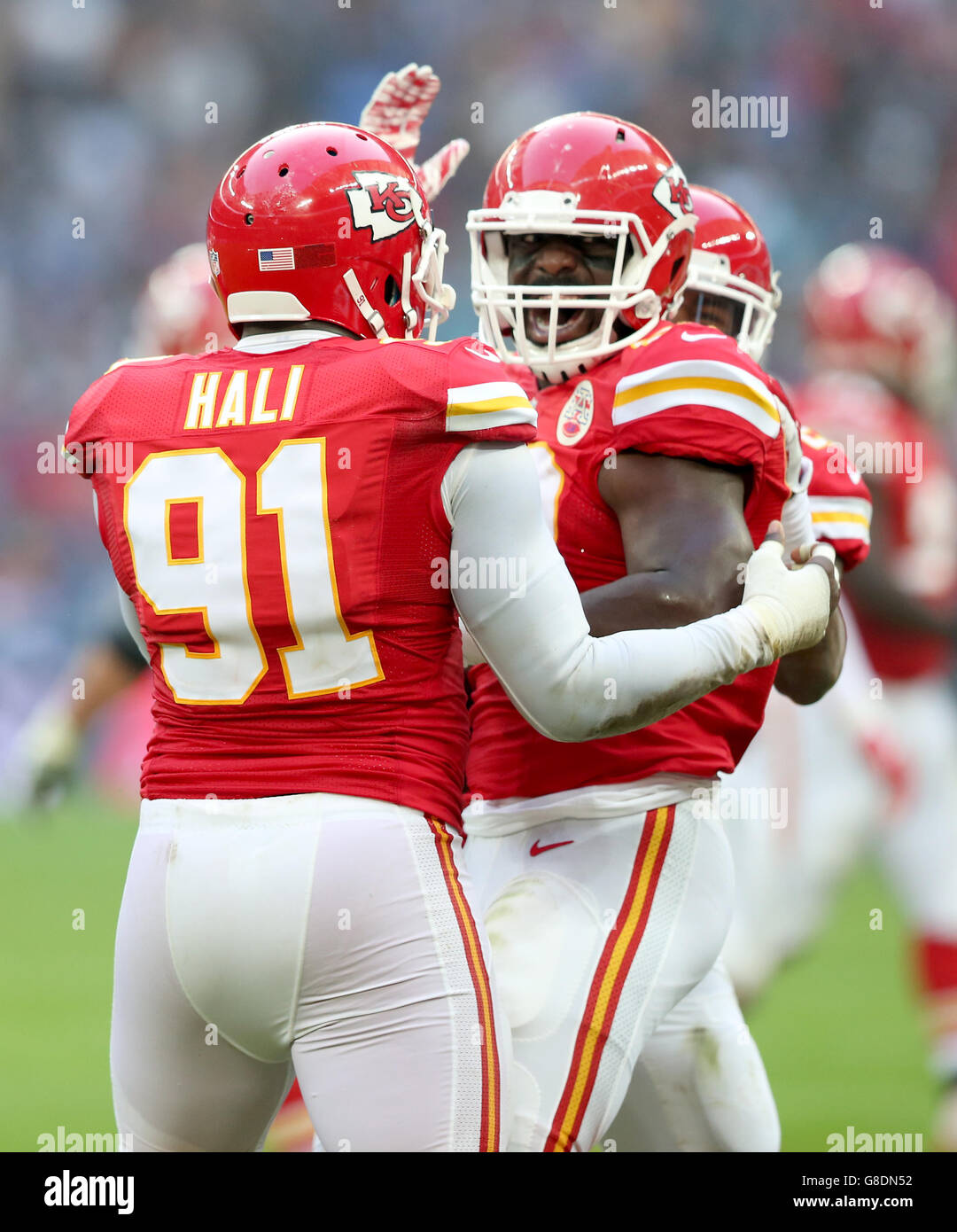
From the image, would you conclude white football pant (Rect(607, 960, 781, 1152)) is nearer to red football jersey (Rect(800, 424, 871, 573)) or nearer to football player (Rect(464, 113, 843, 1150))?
football player (Rect(464, 113, 843, 1150))

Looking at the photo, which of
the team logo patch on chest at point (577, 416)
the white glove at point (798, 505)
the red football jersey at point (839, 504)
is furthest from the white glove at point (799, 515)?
the team logo patch on chest at point (577, 416)

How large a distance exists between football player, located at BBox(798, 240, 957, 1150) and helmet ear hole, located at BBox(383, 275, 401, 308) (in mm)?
2958

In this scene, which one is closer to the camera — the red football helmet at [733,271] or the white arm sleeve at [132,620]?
the white arm sleeve at [132,620]

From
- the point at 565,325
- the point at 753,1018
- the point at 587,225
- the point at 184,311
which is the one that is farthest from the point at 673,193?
the point at 753,1018

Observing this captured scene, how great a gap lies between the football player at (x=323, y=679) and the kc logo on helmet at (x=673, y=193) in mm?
716

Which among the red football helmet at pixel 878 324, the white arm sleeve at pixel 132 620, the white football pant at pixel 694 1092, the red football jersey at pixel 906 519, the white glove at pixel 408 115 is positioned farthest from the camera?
the red football helmet at pixel 878 324

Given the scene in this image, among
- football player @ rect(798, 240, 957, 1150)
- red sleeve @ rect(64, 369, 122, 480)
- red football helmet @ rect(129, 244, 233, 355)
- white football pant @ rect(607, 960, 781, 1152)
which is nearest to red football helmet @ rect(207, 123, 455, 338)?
red sleeve @ rect(64, 369, 122, 480)

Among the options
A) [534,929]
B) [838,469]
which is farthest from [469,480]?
[838,469]

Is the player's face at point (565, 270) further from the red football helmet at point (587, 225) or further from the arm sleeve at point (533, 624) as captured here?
the arm sleeve at point (533, 624)

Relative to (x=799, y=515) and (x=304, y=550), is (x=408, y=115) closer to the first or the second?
(x=799, y=515)

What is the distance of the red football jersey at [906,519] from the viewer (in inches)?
201

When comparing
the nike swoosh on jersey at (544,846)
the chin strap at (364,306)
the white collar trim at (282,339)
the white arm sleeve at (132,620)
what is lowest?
the nike swoosh on jersey at (544,846)

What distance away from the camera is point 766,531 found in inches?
100

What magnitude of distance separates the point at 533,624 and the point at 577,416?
649 millimetres
